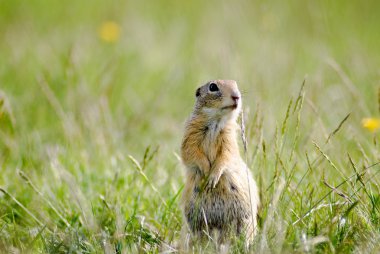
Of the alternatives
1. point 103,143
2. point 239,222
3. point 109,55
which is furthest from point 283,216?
point 109,55

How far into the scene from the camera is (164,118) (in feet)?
23.2

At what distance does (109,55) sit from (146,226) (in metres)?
4.66

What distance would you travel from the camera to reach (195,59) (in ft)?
A: 28.2

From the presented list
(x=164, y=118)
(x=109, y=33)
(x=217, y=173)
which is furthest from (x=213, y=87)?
(x=109, y=33)

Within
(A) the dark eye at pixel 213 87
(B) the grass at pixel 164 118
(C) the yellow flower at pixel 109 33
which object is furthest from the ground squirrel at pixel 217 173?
(C) the yellow flower at pixel 109 33

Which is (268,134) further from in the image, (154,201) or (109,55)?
(109,55)

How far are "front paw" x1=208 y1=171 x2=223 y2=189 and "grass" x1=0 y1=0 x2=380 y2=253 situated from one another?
12.8 inches

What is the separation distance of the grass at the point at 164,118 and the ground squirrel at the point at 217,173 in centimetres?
15

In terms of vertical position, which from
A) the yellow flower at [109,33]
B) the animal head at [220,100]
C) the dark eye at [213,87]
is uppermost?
the yellow flower at [109,33]

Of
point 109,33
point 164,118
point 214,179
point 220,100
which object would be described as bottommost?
point 164,118

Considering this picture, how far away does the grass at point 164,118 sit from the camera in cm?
386

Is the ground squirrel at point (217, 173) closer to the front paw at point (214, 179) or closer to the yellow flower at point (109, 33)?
the front paw at point (214, 179)

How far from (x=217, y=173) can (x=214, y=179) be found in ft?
0.14

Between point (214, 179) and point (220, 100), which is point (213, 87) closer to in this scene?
point (220, 100)
